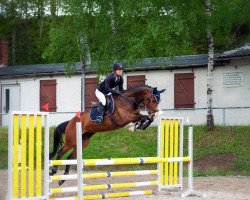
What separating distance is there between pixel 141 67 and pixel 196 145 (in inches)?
262

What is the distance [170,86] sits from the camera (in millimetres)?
28984

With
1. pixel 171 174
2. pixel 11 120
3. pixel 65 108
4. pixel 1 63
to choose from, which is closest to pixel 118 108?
pixel 171 174

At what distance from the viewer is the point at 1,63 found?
38.3 m

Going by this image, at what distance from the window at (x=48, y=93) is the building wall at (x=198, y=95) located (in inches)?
11.2

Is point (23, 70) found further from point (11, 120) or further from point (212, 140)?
point (11, 120)

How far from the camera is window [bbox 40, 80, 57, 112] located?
31719 millimetres

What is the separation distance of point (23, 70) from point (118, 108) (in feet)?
66.6

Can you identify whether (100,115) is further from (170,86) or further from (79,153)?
(170,86)

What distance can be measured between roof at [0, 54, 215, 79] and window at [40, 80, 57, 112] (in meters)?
0.48

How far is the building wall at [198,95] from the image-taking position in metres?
26.9

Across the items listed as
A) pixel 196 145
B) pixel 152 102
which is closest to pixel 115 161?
pixel 152 102

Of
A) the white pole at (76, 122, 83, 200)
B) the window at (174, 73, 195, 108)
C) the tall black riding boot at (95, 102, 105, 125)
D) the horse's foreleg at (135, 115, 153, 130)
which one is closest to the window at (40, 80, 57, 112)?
the window at (174, 73, 195, 108)

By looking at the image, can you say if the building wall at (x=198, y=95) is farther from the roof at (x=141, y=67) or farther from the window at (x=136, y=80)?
the roof at (x=141, y=67)

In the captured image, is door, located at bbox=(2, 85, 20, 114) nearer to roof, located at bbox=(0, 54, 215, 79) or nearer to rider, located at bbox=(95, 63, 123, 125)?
roof, located at bbox=(0, 54, 215, 79)
